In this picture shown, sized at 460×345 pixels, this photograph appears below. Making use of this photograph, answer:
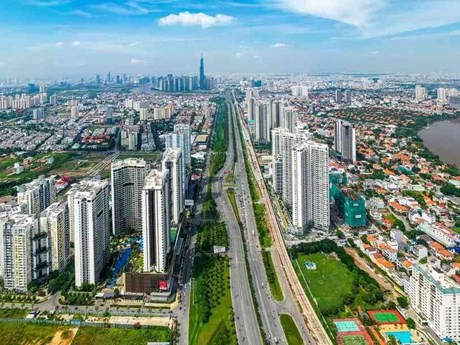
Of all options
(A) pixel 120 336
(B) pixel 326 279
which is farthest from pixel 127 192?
(B) pixel 326 279

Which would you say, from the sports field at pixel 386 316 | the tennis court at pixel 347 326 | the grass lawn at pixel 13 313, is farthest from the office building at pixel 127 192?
the sports field at pixel 386 316

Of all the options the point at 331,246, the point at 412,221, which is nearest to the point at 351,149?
the point at 412,221

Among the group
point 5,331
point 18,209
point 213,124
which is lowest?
point 5,331

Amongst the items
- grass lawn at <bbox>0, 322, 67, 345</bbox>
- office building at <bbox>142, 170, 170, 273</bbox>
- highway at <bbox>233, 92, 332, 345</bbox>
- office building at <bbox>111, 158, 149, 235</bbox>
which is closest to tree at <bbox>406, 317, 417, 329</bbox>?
highway at <bbox>233, 92, 332, 345</bbox>

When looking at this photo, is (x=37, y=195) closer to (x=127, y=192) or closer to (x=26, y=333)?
(x=127, y=192)

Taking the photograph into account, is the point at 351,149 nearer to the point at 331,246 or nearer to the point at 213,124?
the point at 331,246

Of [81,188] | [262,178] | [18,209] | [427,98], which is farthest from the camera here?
[427,98]
